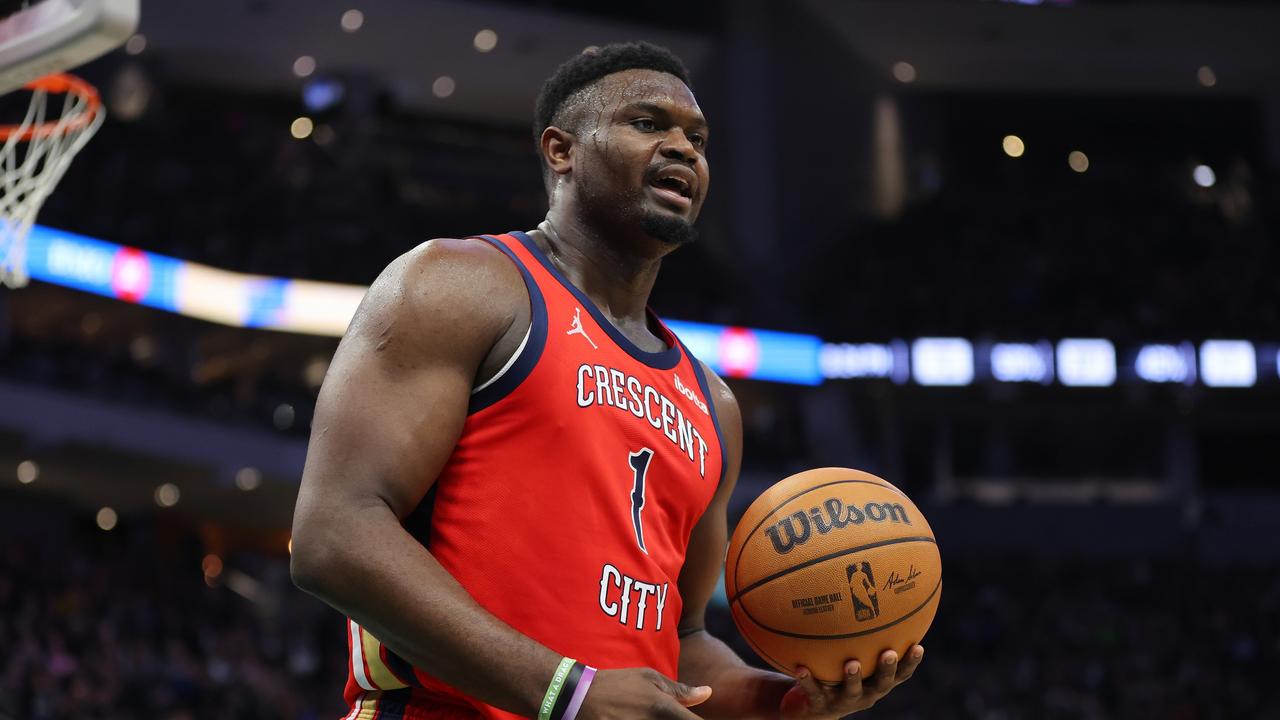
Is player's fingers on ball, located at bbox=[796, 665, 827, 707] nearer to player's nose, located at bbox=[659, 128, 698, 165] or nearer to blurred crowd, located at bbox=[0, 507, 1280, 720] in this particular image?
player's nose, located at bbox=[659, 128, 698, 165]

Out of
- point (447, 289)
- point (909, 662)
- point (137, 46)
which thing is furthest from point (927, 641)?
point (447, 289)

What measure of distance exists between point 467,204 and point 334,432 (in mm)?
27723

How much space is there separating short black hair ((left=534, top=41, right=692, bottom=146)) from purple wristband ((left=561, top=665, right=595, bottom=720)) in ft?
3.95

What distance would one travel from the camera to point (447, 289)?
8.22ft

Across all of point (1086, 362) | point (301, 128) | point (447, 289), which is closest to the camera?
point (447, 289)

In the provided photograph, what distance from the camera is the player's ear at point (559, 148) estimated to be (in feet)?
9.66

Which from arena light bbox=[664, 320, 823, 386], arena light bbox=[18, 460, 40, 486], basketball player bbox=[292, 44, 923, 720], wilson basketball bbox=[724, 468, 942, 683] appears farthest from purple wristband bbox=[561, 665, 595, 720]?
arena light bbox=[664, 320, 823, 386]

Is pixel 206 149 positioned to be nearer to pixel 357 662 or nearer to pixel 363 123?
pixel 363 123

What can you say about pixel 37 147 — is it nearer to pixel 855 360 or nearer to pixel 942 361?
pixel 855 360

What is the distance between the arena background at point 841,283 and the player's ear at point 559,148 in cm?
1637

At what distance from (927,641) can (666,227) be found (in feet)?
64.9

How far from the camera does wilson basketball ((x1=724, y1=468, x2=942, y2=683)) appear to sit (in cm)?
287

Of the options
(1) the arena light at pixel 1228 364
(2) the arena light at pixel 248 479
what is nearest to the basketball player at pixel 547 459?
(2) the arena light at pixel 248 479

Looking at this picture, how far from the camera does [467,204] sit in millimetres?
29719
